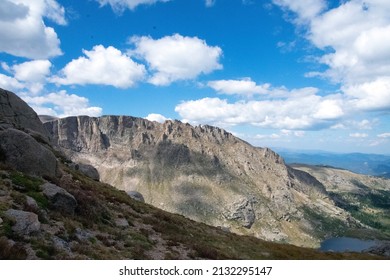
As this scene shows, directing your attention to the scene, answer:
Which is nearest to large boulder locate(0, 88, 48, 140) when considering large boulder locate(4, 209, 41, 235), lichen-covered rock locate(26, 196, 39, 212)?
lichen-covered rock locate(26, 196, 39, 212)

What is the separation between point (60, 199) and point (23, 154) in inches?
333

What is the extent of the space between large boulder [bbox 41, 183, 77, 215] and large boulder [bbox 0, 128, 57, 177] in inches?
211

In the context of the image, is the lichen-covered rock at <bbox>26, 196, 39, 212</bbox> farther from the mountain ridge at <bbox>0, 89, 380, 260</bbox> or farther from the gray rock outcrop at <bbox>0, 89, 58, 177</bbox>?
the gray rock outcrop at <bbox>0, 89, 58, 177</bbox>

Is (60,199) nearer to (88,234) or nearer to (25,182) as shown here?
(25,182)

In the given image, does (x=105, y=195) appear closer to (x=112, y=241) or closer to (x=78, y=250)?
(x=112, y=241)

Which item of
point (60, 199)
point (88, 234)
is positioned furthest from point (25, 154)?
point (88, 234)

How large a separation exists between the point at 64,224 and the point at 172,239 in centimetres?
1269

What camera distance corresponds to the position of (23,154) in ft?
110

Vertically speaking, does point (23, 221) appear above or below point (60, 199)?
below

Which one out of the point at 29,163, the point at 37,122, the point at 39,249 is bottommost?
the point at 39,249

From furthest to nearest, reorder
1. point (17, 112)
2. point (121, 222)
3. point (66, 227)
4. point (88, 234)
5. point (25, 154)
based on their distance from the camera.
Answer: point (17, 112) < point (121, 222) < point (25, 154) < point (88, 234) < point (66, 227)

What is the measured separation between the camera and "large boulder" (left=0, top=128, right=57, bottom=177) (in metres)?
32.8
